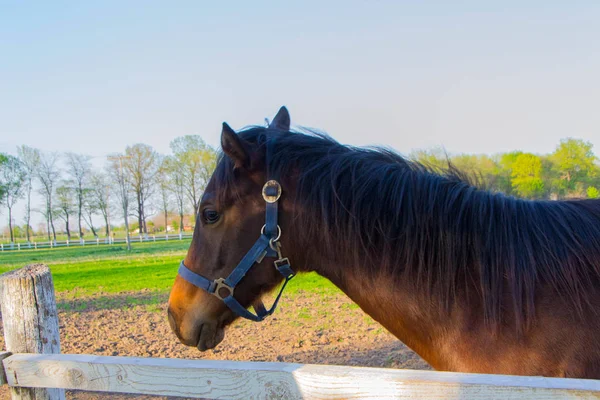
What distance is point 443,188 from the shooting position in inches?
84.0

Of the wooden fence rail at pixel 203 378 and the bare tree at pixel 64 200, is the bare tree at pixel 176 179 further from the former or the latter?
the wooden fence rail at pixel 203 378

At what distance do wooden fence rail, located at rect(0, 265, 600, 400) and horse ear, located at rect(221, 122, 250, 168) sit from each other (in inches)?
41.5

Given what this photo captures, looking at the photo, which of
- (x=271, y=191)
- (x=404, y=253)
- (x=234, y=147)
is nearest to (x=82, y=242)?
(x=234, y=147)

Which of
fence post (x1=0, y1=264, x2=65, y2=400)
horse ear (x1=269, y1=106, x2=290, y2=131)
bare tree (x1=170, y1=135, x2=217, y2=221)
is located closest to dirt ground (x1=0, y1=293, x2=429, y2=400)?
fence post (x1=0, y1=264, x2=65, y2=400)

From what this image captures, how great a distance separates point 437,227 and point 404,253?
0.21 metres

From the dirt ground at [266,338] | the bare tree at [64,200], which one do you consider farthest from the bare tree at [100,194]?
the dirt ground at [266,338]

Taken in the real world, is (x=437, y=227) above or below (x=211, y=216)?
below

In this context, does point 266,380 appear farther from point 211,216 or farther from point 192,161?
point 192,161

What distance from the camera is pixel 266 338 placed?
268 inches

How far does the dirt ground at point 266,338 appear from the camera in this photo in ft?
19.1

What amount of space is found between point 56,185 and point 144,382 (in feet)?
173

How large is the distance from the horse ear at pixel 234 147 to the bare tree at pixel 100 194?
46.5 meters

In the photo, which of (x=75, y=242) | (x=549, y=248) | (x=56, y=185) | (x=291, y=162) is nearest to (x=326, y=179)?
(x=291, y=162)

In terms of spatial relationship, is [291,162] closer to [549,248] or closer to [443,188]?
[443,188]
